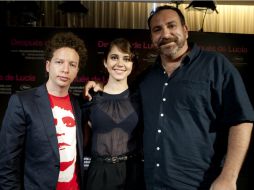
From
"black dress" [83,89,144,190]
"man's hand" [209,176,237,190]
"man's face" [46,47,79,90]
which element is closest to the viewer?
"man's hand" [209,176,237,190]

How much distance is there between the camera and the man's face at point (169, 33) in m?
1.95

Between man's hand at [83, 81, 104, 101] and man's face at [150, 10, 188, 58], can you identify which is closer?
man's face at [150, 10, 188, 58]

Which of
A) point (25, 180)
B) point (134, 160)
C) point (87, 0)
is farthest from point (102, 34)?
point (87, 0)

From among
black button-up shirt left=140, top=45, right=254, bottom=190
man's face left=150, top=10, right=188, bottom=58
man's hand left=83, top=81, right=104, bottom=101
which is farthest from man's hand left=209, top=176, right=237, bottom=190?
man's hand left=83, top=81, right=104, bottom=101

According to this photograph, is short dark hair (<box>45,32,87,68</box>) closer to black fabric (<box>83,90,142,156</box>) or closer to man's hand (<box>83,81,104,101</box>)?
man's hand (<box>83,81,104,101</box>)

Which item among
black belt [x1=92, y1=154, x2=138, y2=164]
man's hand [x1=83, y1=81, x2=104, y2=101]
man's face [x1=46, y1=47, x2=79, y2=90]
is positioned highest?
man's face [x1=46, y1=47, x2=79, y2=90]

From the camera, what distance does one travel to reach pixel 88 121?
7.07ft

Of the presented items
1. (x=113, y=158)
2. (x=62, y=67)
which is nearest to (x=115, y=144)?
(x=113, y=158)

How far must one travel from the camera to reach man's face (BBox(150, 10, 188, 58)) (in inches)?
76.7

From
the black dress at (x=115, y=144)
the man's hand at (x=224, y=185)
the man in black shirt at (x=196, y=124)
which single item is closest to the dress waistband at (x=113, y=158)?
the black dress at (x=115, y=144)

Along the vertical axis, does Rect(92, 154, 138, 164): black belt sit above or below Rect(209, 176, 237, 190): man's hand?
above

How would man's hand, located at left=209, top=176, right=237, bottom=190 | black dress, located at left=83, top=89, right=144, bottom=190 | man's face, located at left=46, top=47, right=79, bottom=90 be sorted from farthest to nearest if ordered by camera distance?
black dress, located at left=83, top=89, right=144, bottom=190 → man's face, located at left=46, top=47, right=79, bottom=90 → man's hand, located at left=209, top=176, right=237, bottom=190

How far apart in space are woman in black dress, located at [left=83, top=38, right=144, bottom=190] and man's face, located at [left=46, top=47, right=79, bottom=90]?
27 cm

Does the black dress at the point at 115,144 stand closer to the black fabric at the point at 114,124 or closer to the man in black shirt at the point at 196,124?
the black fabric at the point at 114,124
